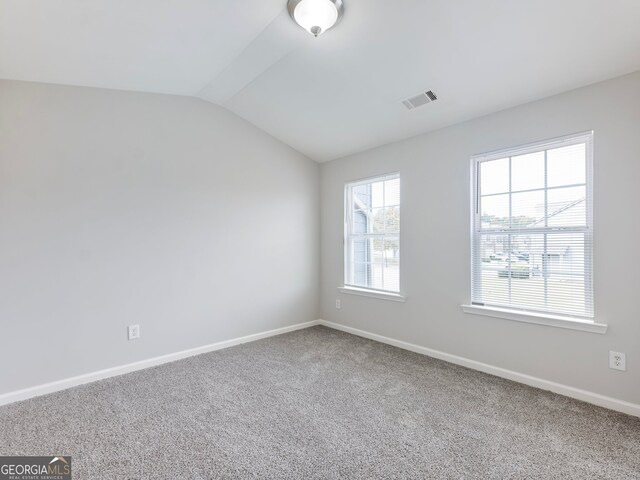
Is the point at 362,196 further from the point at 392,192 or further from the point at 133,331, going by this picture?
the point at 133,331

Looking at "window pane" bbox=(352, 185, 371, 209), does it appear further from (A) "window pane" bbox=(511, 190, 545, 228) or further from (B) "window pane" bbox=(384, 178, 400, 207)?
(A) "window pane" bbox=(511, 190, 545, 228)

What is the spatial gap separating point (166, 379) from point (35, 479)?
110 cm

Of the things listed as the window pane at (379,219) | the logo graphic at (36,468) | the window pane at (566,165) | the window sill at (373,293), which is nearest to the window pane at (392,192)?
the window pane at (379,219)

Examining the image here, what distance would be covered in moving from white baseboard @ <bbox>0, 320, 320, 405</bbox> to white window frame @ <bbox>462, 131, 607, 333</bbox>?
237 centimetres

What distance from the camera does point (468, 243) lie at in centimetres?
296

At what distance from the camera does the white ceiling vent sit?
2703 millimetres

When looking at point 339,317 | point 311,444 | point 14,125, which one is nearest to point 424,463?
point 311,444

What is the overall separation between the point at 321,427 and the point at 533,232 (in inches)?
86.0

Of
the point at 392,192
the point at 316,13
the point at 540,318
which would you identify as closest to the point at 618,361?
the point at 540,318

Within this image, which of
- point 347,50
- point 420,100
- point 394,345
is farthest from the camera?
point 394,345

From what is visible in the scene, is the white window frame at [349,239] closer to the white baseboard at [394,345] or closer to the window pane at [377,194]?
the window pane at [377,194]

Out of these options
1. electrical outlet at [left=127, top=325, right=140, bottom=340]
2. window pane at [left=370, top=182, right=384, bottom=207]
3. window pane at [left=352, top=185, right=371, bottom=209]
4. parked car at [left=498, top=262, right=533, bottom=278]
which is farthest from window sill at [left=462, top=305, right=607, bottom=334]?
electrical outlet at [left=127, top=325, right=140, bottom=340]

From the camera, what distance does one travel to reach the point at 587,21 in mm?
1866

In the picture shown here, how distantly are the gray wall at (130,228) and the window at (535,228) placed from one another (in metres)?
2.23
